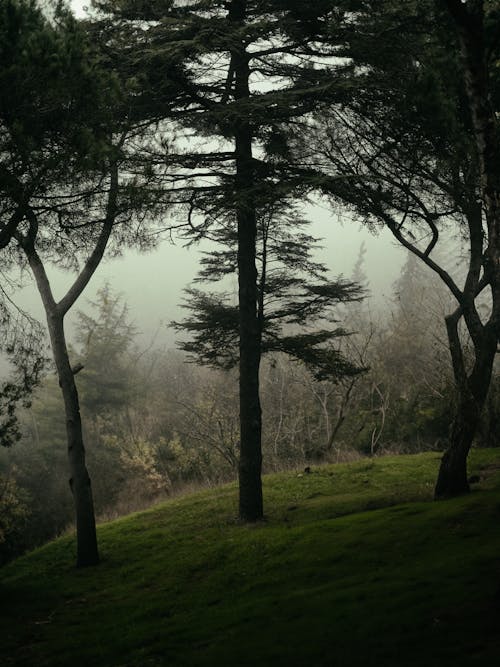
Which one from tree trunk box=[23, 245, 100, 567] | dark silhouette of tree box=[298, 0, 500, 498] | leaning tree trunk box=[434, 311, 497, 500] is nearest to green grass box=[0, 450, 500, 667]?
leaning tree trunk box=[434, 311, 497, 500]

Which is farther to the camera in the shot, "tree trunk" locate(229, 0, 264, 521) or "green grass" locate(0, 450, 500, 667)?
"tree trunk" locate(229, 0, 264, 521)

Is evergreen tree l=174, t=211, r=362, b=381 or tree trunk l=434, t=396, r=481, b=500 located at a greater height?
evergreen tree l=174, t=211, r=362, b=381

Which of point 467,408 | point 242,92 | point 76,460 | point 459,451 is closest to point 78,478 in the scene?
point 76,460

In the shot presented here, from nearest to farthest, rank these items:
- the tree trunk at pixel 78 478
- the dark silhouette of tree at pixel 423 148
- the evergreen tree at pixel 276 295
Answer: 1. the dark silhouette of tree at pixel 423 148
2. the tree trunk at pixel 78 478
3. the evergreen tree at pixel 276 295

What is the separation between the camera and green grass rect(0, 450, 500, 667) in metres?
4.91

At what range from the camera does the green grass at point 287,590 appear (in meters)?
4.91

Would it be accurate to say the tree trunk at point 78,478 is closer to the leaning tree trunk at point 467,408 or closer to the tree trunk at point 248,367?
the tree trunk at point 248,367

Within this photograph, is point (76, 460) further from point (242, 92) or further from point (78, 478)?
point (242, 92)

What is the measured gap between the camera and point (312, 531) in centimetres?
1016

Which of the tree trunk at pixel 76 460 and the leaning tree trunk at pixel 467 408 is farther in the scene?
the tree trunk at pixel 76 460

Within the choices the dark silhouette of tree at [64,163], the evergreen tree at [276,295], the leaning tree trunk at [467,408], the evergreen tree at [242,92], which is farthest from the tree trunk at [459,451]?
the dark silhouette of tree at [64,163]

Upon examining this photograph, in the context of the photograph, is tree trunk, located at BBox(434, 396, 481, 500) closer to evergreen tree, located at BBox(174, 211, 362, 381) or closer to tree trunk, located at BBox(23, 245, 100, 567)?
evergreen tree, located at BBox(174, 211, 362, 381)

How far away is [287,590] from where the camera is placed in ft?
23.6

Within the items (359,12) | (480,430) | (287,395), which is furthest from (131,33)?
(287,395)
